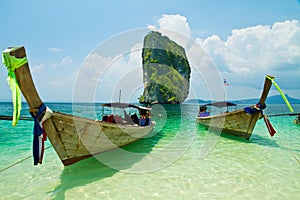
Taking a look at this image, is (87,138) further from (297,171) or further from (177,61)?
(177,61)

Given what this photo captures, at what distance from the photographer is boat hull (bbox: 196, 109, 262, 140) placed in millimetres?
10367

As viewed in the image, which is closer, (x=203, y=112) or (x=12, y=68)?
(x=12, y=68)

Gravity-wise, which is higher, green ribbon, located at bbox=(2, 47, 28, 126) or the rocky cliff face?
the rocky cliff face

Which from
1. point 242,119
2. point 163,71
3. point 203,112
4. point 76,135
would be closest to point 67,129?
point 76,135

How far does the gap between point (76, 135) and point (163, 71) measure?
76515 mm

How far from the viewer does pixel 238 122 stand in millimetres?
10992

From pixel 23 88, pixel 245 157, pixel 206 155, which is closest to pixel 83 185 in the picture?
pixel 23 88

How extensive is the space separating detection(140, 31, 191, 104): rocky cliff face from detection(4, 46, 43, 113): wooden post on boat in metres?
66.2

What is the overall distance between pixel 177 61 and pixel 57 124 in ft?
300

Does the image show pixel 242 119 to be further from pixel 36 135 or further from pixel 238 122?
pixel 36 135

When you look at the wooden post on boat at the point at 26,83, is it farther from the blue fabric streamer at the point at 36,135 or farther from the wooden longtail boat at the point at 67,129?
the blue fabric streamer at the point at 36,135

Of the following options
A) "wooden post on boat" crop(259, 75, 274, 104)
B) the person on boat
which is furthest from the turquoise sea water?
the person on boat

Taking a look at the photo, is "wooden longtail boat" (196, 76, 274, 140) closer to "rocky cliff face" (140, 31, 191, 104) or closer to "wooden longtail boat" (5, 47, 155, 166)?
"wooden longtail boat" (5, 47, 155, 166)

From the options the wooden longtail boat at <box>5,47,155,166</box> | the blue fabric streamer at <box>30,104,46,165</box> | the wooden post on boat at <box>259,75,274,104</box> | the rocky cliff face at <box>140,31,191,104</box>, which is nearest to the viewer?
the wooden longtail boat at <box>5,47,155,166</box>
